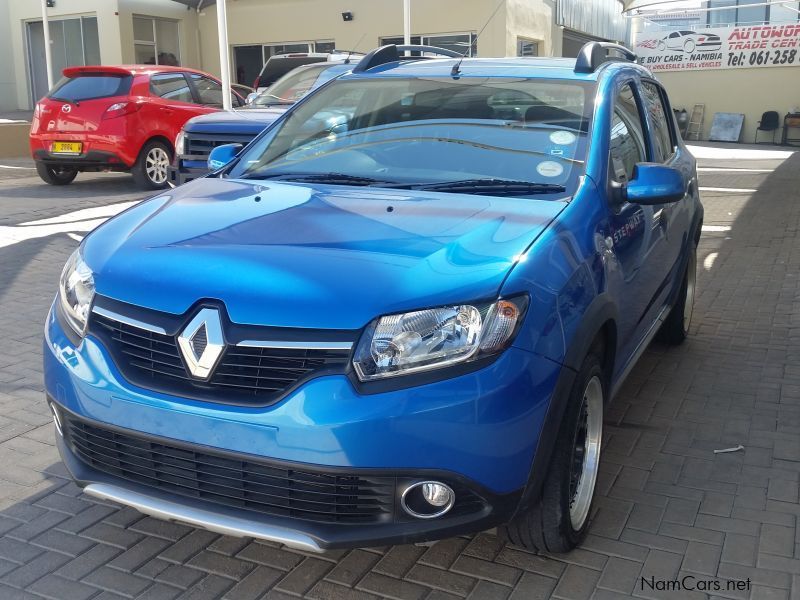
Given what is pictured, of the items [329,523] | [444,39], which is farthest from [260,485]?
[444,39]

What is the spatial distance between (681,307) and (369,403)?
11.6 ft

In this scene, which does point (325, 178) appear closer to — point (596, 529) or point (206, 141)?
point (596, 529)

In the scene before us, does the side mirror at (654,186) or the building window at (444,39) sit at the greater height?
the building window at (444,39)

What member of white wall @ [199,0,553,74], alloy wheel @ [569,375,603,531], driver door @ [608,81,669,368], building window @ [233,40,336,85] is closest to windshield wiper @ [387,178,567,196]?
driver door @ [608,81,669,368]

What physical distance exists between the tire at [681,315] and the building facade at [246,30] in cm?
1672

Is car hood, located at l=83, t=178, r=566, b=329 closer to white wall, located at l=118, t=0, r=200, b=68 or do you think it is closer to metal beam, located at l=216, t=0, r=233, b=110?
metal beam, located at l=216, t=0, r=233, b=110

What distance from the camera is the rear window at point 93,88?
39.2ft

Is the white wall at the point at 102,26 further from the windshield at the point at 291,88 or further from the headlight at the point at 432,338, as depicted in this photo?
the headlight at the point at 432,338

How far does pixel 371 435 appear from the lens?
2432 millimetres

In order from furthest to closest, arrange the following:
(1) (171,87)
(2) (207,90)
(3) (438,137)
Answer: (2) (207,90) → (1) (171,87) → (3) (438,137)

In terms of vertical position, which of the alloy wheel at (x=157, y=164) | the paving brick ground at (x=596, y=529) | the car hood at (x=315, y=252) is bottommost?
the paving brick ground at (x=596, y=529)

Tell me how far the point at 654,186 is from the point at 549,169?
1.38ft

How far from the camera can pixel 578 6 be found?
2614 cm

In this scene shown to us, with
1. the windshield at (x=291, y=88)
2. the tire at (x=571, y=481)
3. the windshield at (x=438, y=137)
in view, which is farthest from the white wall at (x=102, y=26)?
the tire at (x=571, y=481)
